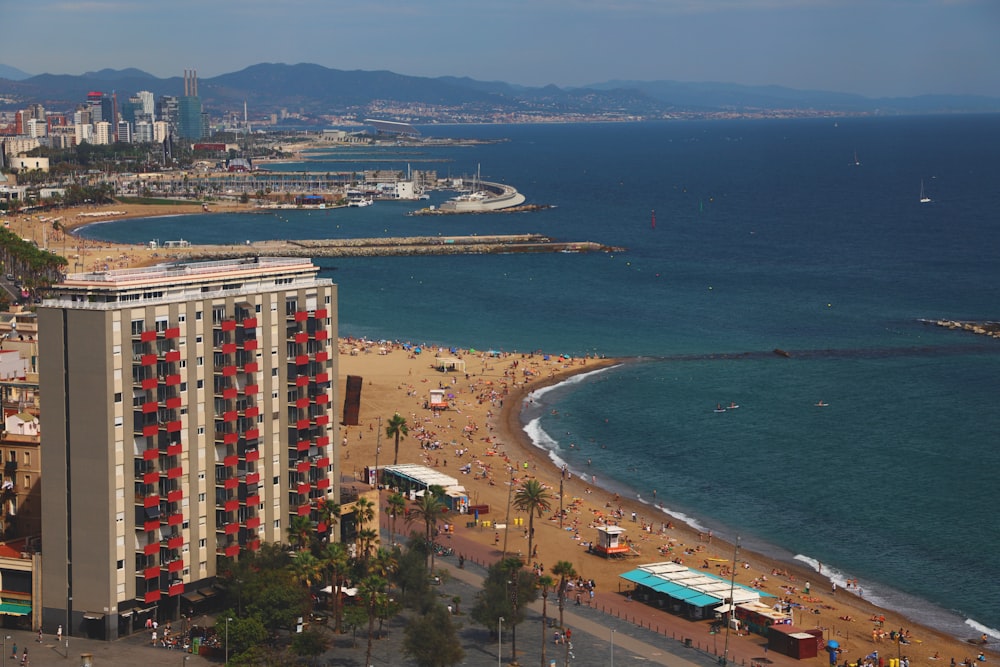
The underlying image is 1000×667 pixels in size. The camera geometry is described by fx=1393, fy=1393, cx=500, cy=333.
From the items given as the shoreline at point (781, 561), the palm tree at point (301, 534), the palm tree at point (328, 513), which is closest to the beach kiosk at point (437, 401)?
the shoreline at point (781, 561)

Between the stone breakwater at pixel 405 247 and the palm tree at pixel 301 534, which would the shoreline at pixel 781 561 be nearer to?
the palm tree at pixel 301 534

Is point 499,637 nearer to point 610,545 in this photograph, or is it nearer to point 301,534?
point 301,534

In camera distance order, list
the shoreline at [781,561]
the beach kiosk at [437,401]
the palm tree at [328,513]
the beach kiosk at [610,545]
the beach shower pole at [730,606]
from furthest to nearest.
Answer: the beach kiosk at [437,401], the beach kiosk at [610,545], the shoreline at [781,561], the palm tree at [328,513], the beach shower pole at [730,606]

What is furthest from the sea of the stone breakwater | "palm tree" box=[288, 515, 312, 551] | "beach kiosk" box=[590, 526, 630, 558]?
"palm tree" box=[288, 515, 312, 551]

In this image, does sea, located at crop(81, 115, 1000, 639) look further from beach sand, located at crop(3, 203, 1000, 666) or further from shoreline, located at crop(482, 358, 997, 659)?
beach sand, located at crop(3, 203, 1000, 666)

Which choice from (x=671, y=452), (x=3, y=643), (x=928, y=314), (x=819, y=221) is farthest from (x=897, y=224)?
(x=3, y=643)


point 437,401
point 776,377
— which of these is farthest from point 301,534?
point 776,377

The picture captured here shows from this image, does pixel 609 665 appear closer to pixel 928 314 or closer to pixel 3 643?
pixel 3 643
